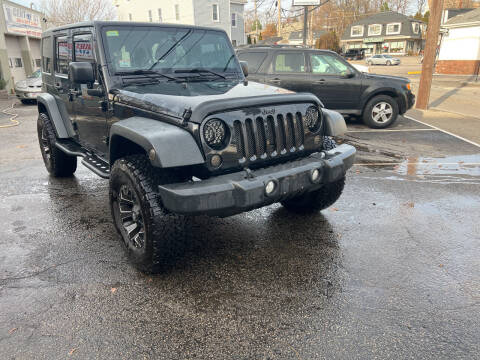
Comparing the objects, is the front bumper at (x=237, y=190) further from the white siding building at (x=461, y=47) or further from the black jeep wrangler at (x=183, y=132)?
the white siding building at (x=461, y=47)

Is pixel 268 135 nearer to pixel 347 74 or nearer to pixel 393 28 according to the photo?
pixel 347 74

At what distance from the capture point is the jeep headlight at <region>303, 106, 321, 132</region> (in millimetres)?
3452

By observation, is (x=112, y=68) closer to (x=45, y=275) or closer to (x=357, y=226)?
(x=45, y=275)

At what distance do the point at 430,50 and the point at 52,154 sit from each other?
443 inches

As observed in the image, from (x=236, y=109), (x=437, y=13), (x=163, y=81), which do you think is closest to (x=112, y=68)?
(x=163, y=81)

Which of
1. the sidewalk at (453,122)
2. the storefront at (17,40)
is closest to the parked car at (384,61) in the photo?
the sidewalk at (453,122)

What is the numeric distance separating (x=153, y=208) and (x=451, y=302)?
234cm

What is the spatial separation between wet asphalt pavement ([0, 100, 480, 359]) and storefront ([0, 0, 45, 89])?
55.4 ft

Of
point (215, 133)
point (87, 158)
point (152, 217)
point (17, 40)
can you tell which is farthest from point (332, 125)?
point (17, 40)

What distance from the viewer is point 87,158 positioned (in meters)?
4.48

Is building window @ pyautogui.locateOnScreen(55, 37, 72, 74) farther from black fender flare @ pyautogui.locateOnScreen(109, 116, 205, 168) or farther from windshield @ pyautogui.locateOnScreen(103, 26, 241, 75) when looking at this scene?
black fender flare @ pyautogui.locateOnScreen(109, 116, 205, 168)

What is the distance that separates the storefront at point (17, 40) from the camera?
1856 cm

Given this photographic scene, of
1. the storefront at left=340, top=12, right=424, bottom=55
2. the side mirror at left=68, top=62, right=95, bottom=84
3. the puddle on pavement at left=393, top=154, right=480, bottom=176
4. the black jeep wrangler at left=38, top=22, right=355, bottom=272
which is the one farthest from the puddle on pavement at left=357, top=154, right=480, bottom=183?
the storefront at left=340, top=12, right=424, bottom=55

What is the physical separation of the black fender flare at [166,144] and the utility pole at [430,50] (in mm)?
11299
